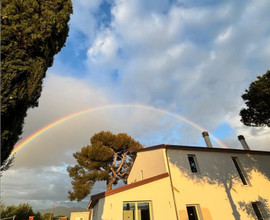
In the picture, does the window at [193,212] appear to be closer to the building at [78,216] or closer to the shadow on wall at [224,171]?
the shadow on wall at [224,171]

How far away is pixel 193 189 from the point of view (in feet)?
27.8

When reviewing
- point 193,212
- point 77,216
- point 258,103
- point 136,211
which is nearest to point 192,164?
point 193,212

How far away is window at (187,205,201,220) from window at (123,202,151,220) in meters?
2.42

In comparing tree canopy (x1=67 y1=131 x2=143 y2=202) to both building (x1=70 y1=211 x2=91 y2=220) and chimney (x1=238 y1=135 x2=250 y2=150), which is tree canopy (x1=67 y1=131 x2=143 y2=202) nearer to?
building (x1=70 y1=211 x2=91 y2=220)

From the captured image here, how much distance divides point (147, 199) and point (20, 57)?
7992mm

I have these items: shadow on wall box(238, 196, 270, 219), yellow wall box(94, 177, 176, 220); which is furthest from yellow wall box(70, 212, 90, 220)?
shadow on wall box(238, 196, 270, 219)

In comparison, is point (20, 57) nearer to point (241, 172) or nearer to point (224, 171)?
point (224, 171)

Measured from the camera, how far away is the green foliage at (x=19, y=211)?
15727 mm

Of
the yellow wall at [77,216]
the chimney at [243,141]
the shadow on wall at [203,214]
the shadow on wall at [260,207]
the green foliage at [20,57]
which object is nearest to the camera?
the green foliage at [20,57]

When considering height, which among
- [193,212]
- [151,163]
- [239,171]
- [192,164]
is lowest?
[193,212]

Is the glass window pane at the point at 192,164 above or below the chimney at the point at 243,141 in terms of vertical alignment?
below

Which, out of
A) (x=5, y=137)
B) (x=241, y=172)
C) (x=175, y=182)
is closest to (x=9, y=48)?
(x=5, y=137)

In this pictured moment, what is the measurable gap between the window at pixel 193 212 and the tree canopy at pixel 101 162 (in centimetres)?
1292

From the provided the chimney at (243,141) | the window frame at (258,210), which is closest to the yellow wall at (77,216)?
the window frame at (258,210)
